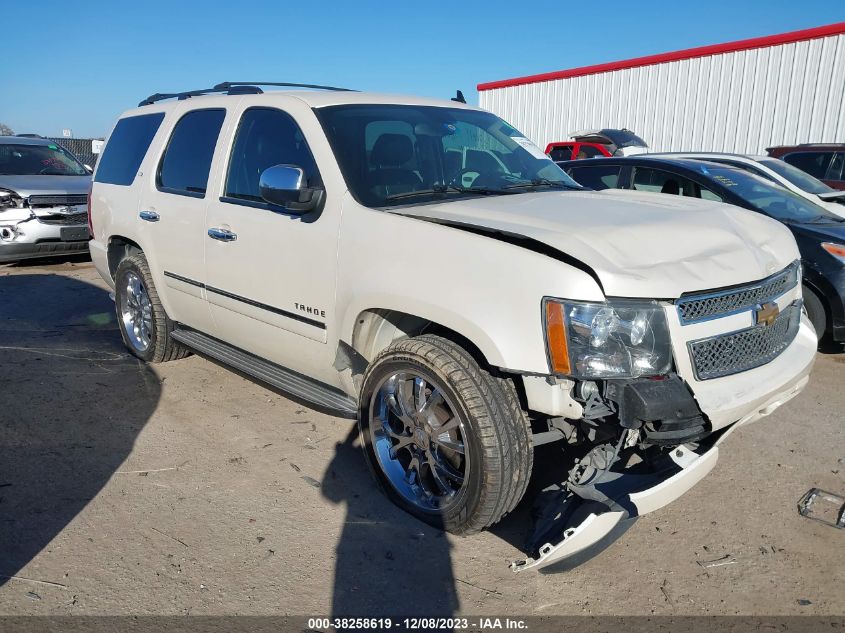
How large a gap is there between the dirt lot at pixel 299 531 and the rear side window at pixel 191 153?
1.50m

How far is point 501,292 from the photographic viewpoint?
2.66 meters

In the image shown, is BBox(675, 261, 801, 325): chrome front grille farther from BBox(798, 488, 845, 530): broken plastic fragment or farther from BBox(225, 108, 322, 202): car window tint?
BBox(225, 108, 322, 202): car window tint

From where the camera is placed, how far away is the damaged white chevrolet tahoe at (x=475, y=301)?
2.56 metres

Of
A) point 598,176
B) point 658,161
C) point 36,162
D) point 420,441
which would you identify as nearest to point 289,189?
point 420,441

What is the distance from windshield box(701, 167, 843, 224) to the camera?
6.09 m

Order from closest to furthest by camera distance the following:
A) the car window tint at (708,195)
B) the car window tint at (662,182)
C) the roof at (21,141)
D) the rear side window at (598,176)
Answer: the car window tint at (708,195) → the car window tint at (662,182) → the rear side window at (598,176) → the roof at (21,141)

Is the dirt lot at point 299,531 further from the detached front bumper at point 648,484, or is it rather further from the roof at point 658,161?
the roof at point 658,161

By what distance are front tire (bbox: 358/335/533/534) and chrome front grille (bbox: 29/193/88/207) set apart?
7.82m

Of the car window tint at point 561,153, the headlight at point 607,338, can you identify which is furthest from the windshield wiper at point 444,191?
the car window tint at point 561,153

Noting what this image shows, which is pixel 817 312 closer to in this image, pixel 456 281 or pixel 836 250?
pixel 836 250

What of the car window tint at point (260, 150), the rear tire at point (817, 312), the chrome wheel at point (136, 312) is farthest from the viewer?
the rear tire at point (817, 312)

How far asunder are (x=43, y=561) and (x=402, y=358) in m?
1.77

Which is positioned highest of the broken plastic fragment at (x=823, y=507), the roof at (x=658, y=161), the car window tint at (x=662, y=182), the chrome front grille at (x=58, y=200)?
the roof at (x=658, y=161)

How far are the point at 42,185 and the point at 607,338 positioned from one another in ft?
30.5
